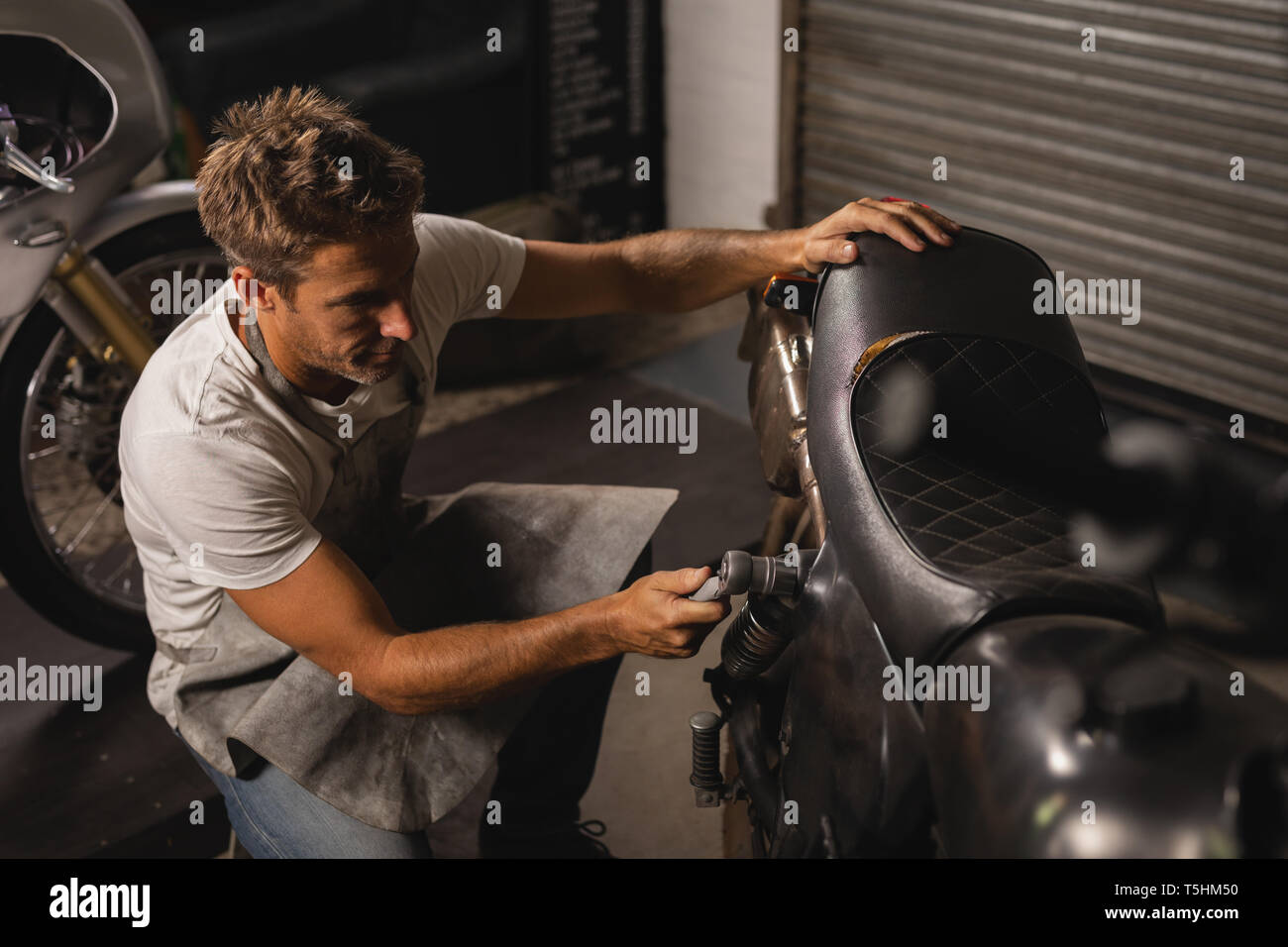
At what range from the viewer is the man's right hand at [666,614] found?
4.22ft

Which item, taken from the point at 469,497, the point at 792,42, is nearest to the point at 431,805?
the point at 469,497

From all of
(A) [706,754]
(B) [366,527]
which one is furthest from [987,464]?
(B) [366,527]

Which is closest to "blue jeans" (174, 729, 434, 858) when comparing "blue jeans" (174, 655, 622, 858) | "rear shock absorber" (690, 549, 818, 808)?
"blue jeans" (174, 655, 622, 858)

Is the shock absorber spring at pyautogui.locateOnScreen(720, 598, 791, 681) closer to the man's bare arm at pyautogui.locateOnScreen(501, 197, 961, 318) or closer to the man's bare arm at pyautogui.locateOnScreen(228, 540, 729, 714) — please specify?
the man's bare arm at pyautogui.locateOnScreen(228, 540, 729, 714)

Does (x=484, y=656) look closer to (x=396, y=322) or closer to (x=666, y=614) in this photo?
(x=666, y=614)

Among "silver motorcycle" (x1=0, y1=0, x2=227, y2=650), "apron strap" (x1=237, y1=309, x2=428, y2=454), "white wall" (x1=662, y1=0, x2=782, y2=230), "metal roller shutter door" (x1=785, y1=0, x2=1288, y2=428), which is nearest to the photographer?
"apron strap" (x1=237, y1=309, x2=428, y2=454)

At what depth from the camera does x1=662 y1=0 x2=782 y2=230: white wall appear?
4.01m

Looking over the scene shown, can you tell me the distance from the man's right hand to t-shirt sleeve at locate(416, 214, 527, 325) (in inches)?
26.0

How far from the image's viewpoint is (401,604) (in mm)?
1772

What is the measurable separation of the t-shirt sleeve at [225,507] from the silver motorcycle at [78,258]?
964 mm

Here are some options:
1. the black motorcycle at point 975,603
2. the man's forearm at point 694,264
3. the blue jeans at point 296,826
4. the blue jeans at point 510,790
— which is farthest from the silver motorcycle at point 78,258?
the black motorcycle at point 975,603
